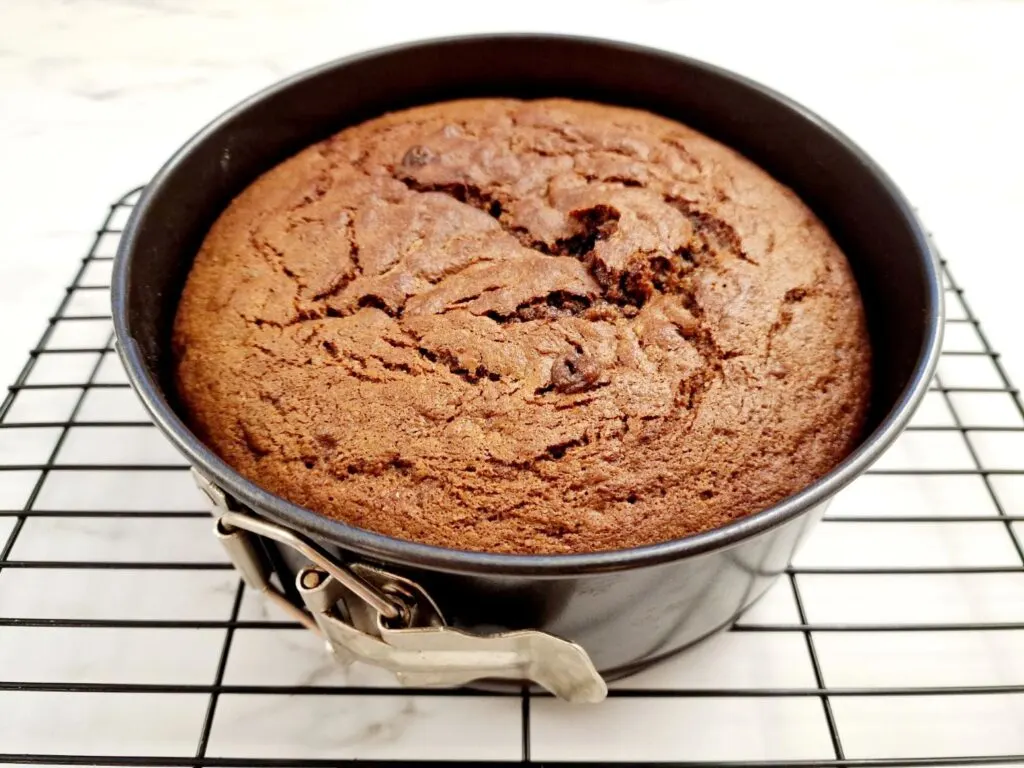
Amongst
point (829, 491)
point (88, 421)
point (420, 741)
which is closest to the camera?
point (829, 491)

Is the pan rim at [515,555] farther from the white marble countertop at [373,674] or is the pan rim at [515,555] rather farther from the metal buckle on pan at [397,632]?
the white marble countertop at [373,674]

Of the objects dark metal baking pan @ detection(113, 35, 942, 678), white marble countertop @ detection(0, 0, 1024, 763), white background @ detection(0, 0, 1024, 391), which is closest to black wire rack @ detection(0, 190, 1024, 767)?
white marble countertop @ detection(0, 0, 1024, 763)

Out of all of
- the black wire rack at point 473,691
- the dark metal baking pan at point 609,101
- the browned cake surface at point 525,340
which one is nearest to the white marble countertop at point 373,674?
the black wire rack at point 473,691

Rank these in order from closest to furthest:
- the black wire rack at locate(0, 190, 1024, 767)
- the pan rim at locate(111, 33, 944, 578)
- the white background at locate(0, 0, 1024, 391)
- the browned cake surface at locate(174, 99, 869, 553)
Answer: the pan rim at locate(111, 33, 944, 578)
the browned cake surface at locate(174, 99, 869, 553)
the black wire rack at locate(0, 190, 1024, 767)
the white background at locate(0, 0, 1024, 391)

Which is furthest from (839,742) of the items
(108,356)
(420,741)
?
(108,356)

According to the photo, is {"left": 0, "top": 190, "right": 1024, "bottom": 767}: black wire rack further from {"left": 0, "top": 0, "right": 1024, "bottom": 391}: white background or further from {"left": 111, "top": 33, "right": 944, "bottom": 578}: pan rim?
{"left": 0, "top": 0, "right": 1024, "bottom": 391}: white background

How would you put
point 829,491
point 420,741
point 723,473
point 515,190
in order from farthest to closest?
point 515,190
point 420,741
point 723,473
point 829,491

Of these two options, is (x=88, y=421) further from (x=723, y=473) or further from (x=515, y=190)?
(x=723, y=473)
